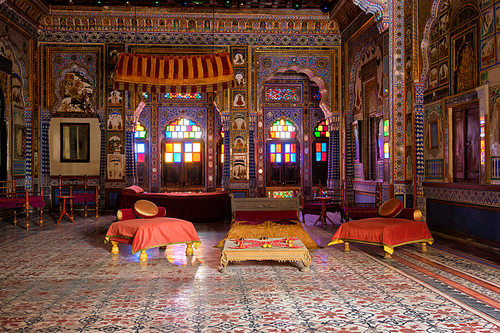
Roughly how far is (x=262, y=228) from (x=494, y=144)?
3.94m

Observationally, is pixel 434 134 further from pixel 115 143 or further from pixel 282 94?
pixel 115 143

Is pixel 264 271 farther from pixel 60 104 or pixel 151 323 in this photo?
pixel 60 104

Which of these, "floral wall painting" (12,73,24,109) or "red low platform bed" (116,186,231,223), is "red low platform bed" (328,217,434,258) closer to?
"red low platform bed" (116,186,231,223)

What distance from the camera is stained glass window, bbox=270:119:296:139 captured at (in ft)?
48.8

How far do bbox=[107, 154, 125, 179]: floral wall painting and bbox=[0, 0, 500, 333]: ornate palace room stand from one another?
0.13 ft

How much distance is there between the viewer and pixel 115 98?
38.3ft

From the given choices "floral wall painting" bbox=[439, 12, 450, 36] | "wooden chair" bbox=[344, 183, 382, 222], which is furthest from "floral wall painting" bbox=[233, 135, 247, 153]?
"floral wall painting" bbox=[439, 12, 450, 36]

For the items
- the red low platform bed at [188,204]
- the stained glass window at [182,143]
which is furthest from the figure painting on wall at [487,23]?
the stained glass window at [182,143]

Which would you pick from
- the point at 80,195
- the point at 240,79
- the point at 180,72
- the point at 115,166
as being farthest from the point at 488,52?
the point at 115,166

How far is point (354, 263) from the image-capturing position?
17.9 ft

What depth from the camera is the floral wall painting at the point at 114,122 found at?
38.2 ft

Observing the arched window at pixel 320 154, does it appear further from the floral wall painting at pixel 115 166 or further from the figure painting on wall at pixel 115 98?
the figure painting on wall at pixel 115 98

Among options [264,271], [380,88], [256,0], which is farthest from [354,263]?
[256,0]

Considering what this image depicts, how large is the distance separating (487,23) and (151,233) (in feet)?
20.4
